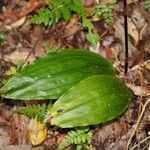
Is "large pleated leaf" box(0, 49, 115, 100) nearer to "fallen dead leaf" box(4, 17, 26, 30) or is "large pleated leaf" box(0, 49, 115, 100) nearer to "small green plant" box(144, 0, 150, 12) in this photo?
"fallen dead leaf" box(4, 17, 26, 30)

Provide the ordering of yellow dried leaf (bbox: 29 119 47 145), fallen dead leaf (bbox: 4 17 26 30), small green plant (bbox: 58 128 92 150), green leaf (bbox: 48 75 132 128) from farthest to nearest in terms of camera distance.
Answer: fallen dead leaf (bbox: 4 17 26 30), yellow dried leaf (bbox: 29 119 47 145), small green plant (bbox: 58 128 92 150), green leaf (bbox: 48 75 132 128)

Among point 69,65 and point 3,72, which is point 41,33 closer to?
point 3,72

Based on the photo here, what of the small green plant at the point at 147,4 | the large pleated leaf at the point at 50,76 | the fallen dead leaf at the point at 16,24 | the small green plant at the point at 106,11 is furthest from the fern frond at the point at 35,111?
the small green plant at the point at 147,4

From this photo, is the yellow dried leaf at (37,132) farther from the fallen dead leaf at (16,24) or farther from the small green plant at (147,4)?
the small green plant at (147,4)

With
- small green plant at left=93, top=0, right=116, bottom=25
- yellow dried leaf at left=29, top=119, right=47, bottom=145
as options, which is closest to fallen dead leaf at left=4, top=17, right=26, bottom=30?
small green plant at left=93, top=0, right=116, bottom=25

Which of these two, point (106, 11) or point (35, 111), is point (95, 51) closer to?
point (106, 11)

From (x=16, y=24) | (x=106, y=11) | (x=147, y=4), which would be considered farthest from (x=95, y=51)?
(x=16, y=24)
